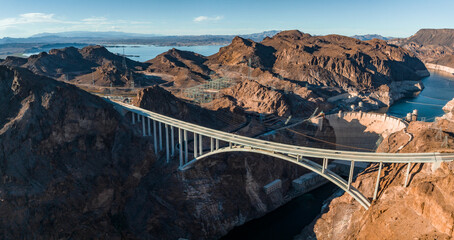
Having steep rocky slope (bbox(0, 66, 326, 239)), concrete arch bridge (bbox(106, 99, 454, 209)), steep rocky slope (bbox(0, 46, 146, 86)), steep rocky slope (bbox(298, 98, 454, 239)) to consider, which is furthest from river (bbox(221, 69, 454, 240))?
steep rocky slope (bbox(0, 46, 146, 86))

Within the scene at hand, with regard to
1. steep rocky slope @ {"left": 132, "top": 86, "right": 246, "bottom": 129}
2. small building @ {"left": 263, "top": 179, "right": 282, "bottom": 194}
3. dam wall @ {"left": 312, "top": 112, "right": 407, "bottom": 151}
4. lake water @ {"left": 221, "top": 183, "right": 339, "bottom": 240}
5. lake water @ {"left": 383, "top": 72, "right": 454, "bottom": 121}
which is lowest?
lake water @ {"left": 221, "top": 183, "right": 339, "bottom": 240}

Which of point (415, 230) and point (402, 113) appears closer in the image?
point (415, 230)

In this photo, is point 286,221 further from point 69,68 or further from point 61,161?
point 69,68

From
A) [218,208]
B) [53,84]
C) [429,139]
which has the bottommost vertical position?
[218,208]

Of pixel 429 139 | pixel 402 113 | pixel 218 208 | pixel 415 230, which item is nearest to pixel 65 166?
pixel 218 208

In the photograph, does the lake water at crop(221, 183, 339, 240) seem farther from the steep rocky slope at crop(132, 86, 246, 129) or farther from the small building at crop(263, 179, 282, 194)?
the steep rocky slope at crop(132, 86, 246, 129)

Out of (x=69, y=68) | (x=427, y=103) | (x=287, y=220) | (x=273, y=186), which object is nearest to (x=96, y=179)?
(x=273, y=186)

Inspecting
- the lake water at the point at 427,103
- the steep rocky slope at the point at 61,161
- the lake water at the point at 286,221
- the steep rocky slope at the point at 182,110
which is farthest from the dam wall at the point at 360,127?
the steep rocky slope at the point at 61,161

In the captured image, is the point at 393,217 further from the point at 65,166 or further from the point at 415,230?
the point at 65,166

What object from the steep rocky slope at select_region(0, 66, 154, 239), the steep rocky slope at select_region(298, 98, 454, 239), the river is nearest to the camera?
the steep rocky slope at select_region(298, 98, 454, 239)
